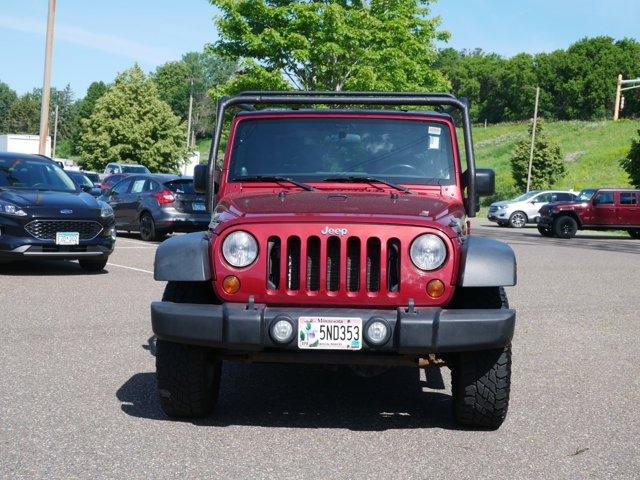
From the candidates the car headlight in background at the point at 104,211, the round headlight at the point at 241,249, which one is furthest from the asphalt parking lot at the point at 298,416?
the car headlight in background at the point at 104,211

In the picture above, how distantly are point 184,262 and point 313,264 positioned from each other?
675 mm

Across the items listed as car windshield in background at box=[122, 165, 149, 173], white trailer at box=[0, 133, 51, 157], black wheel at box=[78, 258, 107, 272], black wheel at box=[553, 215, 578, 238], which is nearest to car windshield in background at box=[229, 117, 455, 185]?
black wheel at box=[78, 258, 107, 272]

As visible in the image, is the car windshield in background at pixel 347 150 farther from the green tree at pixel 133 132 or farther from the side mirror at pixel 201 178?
the green tree at pixel 133 132

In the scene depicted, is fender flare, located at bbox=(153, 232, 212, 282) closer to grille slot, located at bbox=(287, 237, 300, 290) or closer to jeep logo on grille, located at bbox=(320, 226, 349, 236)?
grille slot, located at bbox=(287, 237, 300, 290)

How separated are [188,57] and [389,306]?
504 feet

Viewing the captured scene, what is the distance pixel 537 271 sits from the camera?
16.7 m

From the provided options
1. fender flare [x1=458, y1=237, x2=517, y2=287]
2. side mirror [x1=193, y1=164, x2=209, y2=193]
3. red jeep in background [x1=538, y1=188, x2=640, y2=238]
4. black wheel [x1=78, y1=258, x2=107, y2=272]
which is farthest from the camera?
red jeep in background [x1=538, y1=188, x2=640, y2=238]

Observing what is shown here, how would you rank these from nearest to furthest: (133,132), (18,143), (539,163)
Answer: (18,143) → (539,163) → (133,132)

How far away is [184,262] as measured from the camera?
5.09 metres

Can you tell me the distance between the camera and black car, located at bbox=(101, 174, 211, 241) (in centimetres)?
2062

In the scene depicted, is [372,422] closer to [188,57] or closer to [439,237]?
[439,237]

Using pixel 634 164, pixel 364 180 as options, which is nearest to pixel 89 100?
pixel 634 164

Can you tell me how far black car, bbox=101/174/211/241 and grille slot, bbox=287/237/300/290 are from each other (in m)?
15.1

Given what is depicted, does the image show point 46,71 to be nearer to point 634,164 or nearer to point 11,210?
point 11,210
